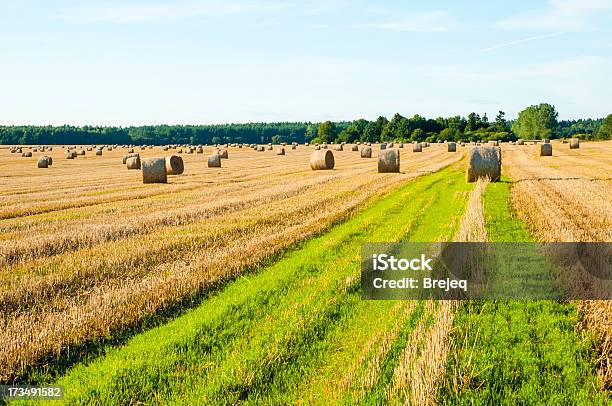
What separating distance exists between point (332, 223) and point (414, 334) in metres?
7.36

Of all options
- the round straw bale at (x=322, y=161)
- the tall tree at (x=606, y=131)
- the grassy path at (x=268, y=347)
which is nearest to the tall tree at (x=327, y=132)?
the tall tree at (x=606, y=131)

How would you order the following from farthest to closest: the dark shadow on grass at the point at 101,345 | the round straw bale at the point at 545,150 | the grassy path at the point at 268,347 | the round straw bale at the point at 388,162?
the round straw bale at the point at 545,150, the round straw bale at the point at 388,162, the dark shadow on grass at the point at 101,345, the grassy path at the point at 268,347

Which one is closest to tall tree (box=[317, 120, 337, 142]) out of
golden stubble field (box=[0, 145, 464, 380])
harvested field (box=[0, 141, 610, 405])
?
golden stubble field (box=[0, 145, 464, 380])

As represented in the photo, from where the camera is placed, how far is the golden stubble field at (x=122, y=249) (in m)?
6.50

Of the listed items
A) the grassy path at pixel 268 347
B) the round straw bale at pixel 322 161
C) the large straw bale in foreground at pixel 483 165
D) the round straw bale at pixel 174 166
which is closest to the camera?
the grassy path at pixel 268 347

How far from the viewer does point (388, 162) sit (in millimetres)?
29172

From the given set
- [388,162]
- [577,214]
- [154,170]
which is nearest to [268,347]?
[577,214]

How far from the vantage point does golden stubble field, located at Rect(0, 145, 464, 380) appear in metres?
6.50

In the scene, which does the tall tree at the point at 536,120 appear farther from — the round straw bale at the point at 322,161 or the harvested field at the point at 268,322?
the harvested field at the point at 268,322

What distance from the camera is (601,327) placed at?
19.5ft

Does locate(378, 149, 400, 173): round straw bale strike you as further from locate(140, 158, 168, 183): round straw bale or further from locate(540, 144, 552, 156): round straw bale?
locate(540, 144, 552, 156): round straw bale

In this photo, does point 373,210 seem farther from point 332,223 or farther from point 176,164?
point 176,164

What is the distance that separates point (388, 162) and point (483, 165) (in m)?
7.64

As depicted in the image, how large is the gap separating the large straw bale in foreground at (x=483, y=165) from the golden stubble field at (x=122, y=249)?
3.92m
